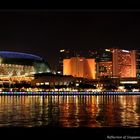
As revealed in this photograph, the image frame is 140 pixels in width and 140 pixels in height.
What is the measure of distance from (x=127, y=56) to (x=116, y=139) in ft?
270

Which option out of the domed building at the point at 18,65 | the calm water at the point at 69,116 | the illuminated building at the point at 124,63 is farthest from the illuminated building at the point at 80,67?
the calm water at the point at 69,116

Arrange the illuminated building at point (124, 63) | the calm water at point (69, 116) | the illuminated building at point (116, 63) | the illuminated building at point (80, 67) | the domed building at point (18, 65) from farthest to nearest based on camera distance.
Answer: the illuminated building at point (124, 63), the illuminated building at point (116, 63), the illuminated building at point (80, 67), the domed building at point (18, 65), the calm water at point (69, 116)

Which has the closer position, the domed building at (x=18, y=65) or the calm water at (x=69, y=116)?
the calm water at (x=69, y=116)

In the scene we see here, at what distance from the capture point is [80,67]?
76.6 meters

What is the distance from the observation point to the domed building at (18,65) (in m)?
60.7

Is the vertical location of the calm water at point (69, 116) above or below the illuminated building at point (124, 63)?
below

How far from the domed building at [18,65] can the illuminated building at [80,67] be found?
12.9m

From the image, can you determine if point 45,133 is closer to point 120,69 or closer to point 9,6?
point 9,6

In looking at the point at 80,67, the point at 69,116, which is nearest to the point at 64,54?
the point at 80,67

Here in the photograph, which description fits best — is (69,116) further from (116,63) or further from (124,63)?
(124,63)

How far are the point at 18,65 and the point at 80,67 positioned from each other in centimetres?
1890

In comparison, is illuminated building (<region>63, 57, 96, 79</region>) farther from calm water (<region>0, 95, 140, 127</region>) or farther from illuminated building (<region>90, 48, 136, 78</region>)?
calm water (<region>0, 95, 140, 127</region>)

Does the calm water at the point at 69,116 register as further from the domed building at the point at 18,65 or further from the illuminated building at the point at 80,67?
the illuminated building at the point at 80,67

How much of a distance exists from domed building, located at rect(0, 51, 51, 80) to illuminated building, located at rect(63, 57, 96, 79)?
12889 mm
